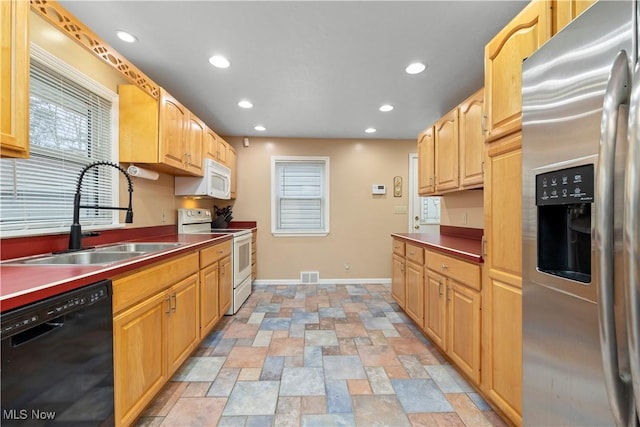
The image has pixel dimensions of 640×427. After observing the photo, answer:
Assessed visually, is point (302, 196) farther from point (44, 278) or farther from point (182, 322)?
point (44, 278)

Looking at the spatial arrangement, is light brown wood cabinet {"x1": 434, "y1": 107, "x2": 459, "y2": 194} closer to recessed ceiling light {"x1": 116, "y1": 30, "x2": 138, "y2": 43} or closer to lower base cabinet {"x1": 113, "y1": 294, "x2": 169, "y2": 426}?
lower base cabinet {"x1": 113, "y1": 294, "x2": 169, "y2": 426}

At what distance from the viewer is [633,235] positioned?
56 cm

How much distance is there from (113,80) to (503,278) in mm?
3176

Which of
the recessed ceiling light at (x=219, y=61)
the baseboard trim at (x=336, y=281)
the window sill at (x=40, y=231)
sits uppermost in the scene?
the recessed ceiling light at (x=219, y=61)

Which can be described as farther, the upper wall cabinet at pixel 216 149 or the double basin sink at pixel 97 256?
the upper wall cabinet at pixel 216 149

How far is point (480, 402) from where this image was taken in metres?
1.60

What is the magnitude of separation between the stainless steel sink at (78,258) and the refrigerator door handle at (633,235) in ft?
6.51

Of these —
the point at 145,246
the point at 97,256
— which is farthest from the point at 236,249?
the point at 97,256

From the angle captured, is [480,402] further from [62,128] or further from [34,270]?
[62,128]

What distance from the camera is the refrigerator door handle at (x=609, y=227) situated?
624 millimetres

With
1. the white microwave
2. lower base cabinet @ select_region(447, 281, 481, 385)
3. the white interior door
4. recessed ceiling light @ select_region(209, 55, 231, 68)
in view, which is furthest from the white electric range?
the white interior door

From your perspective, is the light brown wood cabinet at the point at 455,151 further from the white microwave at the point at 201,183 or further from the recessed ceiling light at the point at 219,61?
the white microwave at the point at 201,183

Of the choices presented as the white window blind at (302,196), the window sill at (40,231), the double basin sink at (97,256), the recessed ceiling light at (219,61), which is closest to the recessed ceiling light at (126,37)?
the recessed ceiling light at (219,61)

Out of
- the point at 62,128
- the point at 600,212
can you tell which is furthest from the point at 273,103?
the point at 600,212
